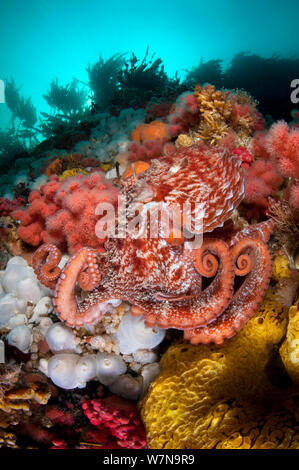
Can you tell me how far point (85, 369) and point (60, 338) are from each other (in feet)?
1.47

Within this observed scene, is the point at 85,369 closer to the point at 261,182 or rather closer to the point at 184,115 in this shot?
the point at 261,182

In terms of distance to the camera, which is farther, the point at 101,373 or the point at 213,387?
the point at 101,373

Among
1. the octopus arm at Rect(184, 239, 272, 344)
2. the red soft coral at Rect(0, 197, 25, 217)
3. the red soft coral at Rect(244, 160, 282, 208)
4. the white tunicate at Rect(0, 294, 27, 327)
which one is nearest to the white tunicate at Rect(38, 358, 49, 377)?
the white tunicate at Rect(0, 294, 27, 327)

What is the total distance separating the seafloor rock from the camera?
7.13 ft

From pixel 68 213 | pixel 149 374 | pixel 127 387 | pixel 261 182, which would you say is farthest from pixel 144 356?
pixel 261 182

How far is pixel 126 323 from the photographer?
3156 mm

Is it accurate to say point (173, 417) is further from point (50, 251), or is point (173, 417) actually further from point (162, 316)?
point (50, 251)

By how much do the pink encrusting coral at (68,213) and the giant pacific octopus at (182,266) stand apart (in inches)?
35.9

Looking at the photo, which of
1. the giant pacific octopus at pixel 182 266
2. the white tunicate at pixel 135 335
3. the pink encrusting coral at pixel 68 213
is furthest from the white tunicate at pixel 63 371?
the pink encrusting coral at pixel 68 213

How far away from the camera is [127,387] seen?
3.16 m

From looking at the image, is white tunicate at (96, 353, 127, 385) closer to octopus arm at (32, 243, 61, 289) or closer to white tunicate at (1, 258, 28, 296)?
octopus arm at (32, 243, 61, 289)
